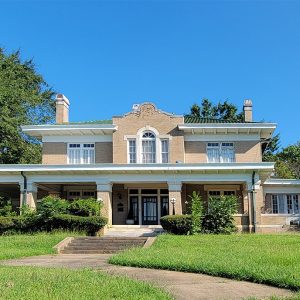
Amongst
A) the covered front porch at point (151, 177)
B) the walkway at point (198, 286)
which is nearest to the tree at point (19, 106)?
the covered front porch at point (151, 177)

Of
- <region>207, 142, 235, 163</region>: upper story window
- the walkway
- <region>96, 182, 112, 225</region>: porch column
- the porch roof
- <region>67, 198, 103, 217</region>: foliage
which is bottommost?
the walkway

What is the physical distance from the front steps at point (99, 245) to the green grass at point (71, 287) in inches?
357

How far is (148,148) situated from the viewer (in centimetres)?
3100

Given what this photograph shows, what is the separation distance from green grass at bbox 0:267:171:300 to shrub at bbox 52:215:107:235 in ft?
43.2

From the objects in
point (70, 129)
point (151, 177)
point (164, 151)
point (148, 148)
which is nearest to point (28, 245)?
point (151, 177)

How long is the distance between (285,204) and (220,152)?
19.9ft

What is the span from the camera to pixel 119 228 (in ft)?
93.1

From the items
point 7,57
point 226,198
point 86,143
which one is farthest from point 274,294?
point 7,57

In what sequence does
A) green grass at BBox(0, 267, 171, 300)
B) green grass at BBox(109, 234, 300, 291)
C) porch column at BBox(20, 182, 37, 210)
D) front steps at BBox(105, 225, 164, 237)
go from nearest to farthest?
green grass at BBox(0, 267, 171, 300) < green grass at BBox(109, 234, 300, 291) < front steps at BBox(105, 225, 164, 237) < porch column at BBox(20, 182, 37, 210)

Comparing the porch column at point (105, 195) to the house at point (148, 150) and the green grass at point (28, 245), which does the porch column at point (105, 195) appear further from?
the green grass at point (28, 245)

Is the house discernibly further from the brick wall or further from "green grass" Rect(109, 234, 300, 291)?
"green grass" Rect(109, 234, 300, 291)

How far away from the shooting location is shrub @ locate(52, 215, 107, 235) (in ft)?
79.3

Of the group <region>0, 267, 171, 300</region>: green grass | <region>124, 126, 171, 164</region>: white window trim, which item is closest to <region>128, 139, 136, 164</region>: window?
<region>124, 126, 171, 164</region>: white window trim

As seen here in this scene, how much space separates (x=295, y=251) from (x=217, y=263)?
397cm
